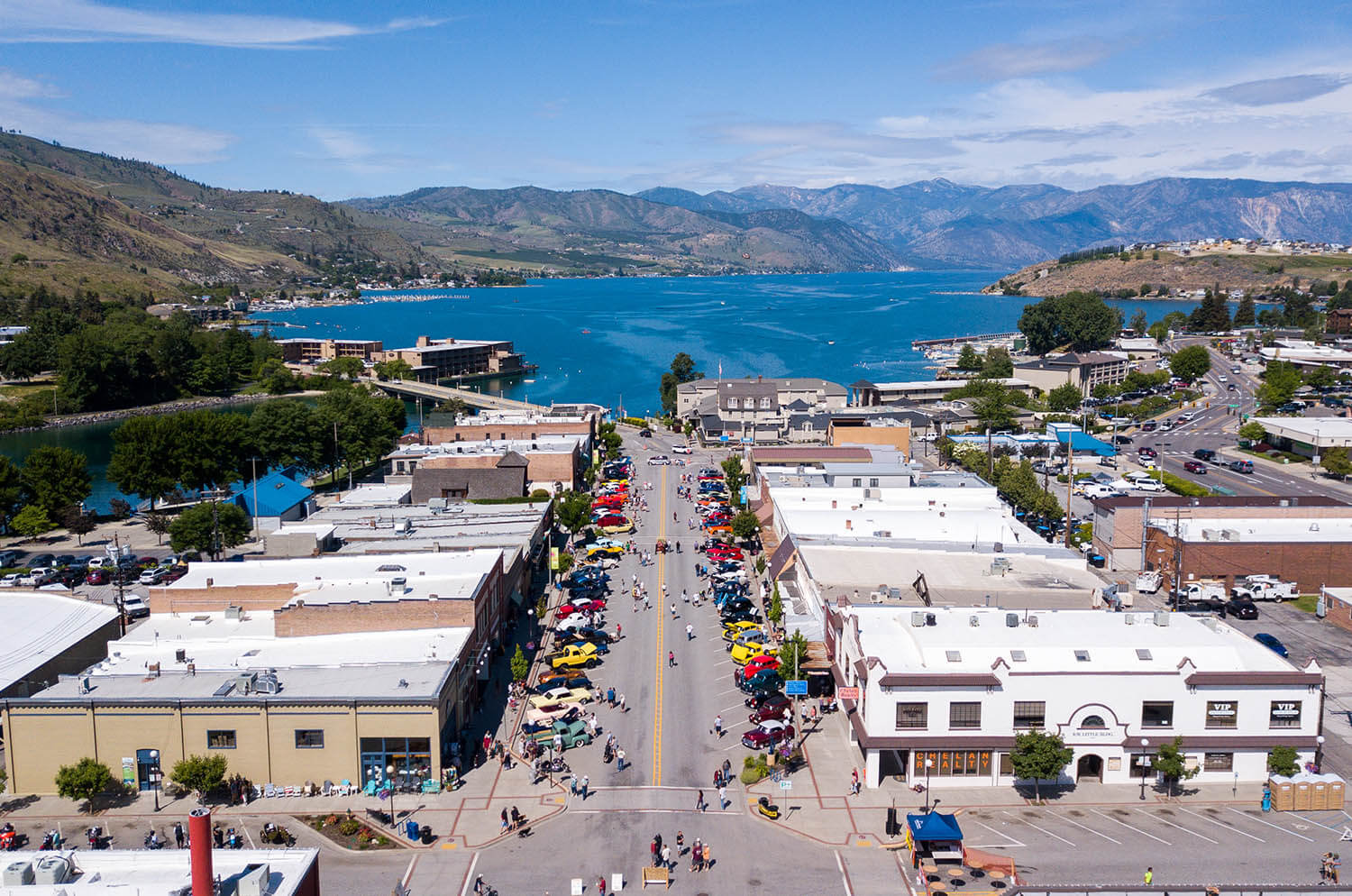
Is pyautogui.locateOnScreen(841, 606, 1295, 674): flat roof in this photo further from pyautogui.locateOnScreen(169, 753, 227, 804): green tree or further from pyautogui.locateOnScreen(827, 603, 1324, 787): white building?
pyautogui.locateOnScreen(169, 753, 227, 804): green tree

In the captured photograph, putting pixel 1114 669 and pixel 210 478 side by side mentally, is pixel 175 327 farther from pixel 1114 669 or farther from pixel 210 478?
pixel 1114 669

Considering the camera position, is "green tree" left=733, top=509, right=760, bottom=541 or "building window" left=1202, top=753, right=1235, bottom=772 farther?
"green tree" left=733, top=509, right=760, bottom=541

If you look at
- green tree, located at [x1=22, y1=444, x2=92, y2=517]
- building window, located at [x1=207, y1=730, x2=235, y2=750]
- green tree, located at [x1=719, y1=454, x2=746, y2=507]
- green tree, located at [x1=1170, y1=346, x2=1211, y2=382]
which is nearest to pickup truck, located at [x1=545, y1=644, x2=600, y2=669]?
building window, located at [x1=207, y1=730, x2=235, y2=750]

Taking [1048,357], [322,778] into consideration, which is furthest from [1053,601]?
[1048,357]

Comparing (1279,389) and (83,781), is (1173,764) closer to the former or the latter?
(83,781)

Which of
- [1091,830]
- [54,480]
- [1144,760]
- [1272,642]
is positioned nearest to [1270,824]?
[1144,760]
